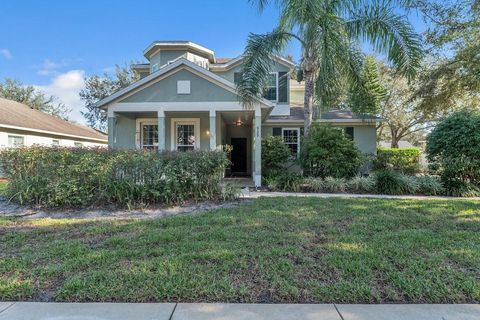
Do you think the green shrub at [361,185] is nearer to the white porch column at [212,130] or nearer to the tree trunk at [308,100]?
the tree trunk at [308,100]

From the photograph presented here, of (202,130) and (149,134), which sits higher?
(202,130)

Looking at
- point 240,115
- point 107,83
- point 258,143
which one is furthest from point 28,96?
point 258,143

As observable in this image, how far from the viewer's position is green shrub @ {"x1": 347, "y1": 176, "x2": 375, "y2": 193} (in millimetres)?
10211

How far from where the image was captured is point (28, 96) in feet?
117

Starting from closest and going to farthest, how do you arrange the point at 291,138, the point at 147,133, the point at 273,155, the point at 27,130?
the point at 273,155 < the point at 147,133 < the point at 291,138 < the point at 27,130

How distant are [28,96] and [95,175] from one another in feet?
122

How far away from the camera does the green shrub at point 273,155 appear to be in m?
12.9

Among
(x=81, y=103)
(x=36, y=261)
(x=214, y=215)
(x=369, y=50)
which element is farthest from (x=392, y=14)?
(x=81, y=103)

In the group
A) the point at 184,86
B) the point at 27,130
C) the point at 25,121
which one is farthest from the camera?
the point at 25,121

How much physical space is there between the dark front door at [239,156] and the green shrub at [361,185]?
7.69 m

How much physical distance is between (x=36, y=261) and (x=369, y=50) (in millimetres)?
11595

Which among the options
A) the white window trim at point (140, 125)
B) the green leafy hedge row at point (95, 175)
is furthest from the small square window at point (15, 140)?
the green leafy hedge row at point (95, 175)

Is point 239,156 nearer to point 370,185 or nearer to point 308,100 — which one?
point 308,100

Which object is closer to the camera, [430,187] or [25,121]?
[430,187]
